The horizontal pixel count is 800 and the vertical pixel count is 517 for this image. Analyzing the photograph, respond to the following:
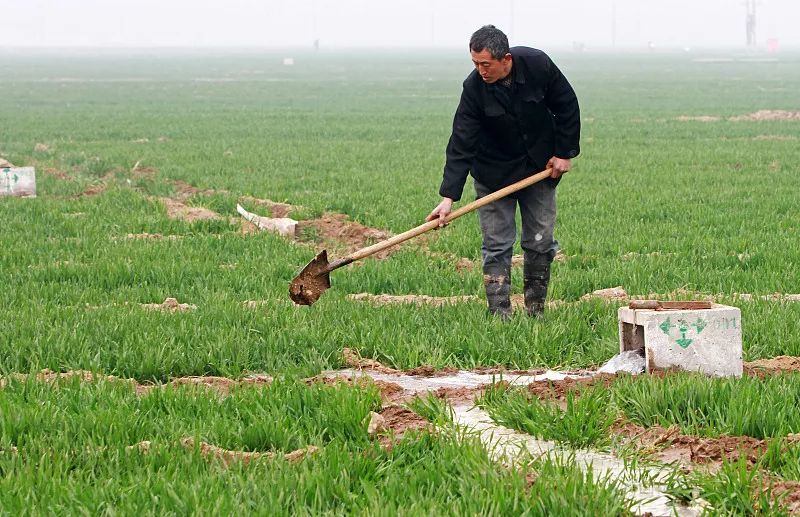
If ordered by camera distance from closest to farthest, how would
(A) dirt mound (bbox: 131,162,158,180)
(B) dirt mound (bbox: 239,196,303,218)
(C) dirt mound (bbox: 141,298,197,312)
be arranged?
(C) dirt mound (bbox: 141,298,197,312), (B) dirt mound (bbox: 239,196,303,218), (A) dirt mound (bbox: 131,162,158,180)

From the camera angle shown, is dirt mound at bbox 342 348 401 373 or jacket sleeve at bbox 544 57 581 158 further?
jacket sleeve at bbox 544 57 581 158

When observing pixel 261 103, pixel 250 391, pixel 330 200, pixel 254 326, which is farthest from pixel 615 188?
pixel 261 103

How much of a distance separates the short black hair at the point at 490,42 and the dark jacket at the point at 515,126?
0.87ft

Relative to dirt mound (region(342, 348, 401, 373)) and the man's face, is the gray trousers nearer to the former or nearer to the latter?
the man's face

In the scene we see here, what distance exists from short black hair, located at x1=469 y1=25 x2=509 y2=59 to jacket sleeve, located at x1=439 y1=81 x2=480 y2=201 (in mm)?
425

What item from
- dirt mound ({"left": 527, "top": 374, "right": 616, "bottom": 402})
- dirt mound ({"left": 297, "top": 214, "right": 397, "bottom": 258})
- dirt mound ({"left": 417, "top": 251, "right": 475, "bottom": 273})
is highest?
dirt mound ({"left": 297, "top": 214, "right": 397, "bottom": 258})

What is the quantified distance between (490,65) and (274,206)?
7496 millimetres

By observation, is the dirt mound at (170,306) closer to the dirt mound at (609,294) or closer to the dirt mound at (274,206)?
the dirt mound at (609,294)

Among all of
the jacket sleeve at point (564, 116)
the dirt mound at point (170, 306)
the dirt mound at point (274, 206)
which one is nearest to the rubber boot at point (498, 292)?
the jacket sleeve at point (564, 116)

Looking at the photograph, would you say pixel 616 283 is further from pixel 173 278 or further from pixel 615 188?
pixel 615 188

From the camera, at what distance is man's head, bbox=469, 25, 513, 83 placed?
275 inches

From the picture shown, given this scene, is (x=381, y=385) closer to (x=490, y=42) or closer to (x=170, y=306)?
(x=490, y=42)

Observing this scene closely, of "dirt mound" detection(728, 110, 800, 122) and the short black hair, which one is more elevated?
the short black hair

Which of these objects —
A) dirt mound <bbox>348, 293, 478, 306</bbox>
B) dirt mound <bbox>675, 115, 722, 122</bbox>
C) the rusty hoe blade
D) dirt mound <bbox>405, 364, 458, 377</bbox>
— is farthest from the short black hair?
dirt mound <bbox>675, 115, 722, 122</bbox>
